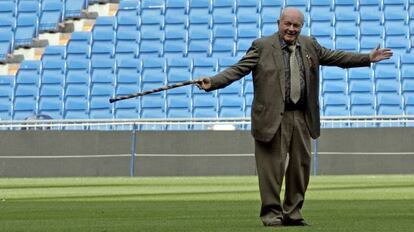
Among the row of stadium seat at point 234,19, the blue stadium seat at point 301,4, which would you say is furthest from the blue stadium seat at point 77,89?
the blue stadium seat at point 301,4

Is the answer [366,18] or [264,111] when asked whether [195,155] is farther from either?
[264,111]

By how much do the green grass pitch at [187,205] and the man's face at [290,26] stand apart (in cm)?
164

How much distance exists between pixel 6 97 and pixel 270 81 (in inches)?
930

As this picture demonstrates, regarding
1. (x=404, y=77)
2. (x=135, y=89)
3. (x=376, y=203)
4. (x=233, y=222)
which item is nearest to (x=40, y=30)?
(x=135, y=89)

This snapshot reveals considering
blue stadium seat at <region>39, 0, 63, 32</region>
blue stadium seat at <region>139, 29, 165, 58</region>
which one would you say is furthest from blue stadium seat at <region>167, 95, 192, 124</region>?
blue stadium seat at <region>39, 0, 63, 32</region>

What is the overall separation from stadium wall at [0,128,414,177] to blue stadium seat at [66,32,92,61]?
592cm

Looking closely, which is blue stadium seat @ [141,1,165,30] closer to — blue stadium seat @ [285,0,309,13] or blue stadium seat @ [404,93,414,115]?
blue stadium seat @ [285,0,309,13]

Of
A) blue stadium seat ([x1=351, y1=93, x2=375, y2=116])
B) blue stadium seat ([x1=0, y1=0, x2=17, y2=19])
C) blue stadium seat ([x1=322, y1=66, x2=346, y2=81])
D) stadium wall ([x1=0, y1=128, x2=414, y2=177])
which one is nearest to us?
stadium wall ([x1=0, y1=128, x2=414, y2=177])

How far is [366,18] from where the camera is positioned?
34188 millimetres

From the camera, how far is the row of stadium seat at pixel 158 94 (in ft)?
104

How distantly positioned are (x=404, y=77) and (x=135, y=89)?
6761 millimetres

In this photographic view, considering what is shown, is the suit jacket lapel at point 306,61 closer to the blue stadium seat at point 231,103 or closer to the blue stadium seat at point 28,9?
the blue stadium seat at point 231,103

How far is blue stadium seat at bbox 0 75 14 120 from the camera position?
33906 mm

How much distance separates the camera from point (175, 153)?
29281 mm
